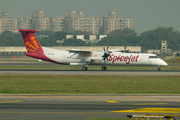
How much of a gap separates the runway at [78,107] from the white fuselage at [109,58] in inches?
1108

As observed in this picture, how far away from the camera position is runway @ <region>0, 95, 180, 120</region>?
52.9 feet

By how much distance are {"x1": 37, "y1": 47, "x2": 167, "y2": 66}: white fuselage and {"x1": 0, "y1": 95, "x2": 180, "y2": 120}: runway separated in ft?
92.3

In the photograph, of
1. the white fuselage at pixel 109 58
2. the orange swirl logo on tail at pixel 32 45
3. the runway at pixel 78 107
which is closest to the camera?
the runway at pixel 78 107

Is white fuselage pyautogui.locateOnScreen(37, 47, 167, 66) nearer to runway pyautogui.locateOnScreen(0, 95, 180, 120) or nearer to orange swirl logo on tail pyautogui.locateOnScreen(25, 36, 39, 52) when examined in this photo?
orange swirl logo on tail pyautogui.locateOnScreen(25, 36, 39, 52)

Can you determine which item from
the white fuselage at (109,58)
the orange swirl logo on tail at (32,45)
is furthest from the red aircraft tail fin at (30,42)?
the white fuselage at (109,58)

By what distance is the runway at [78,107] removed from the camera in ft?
52.9

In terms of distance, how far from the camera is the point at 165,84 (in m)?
33.0

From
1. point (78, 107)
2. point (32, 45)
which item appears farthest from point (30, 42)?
point (78, 107)

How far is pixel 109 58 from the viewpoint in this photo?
2016 inches

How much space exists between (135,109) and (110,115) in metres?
2.31

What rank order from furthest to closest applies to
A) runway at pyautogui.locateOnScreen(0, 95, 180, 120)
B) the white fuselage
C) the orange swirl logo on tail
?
1. the orange swirl logo on tail
2. the white fuselage
3. runway at pyautogui.locateOnScreen(0, 95, 180, 120)

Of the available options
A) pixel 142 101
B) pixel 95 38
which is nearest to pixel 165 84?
pixel 142 101

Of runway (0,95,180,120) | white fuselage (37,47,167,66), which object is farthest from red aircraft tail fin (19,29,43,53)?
runway (0,95,180,120)

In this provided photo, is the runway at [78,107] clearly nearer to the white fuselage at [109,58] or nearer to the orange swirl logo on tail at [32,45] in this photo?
the white fuselage at [109,58]
